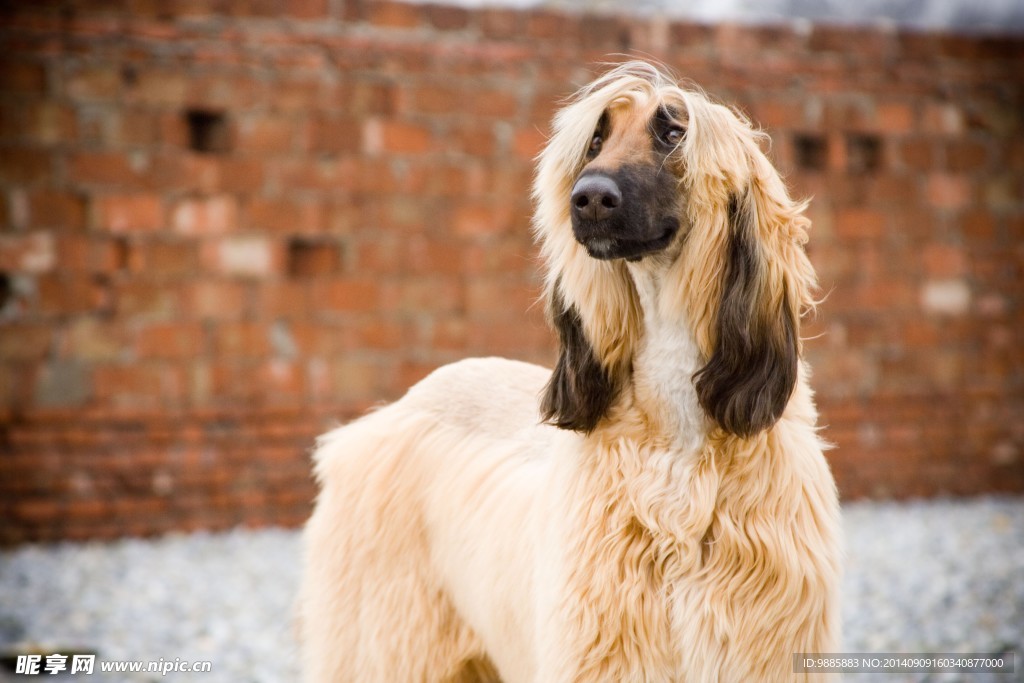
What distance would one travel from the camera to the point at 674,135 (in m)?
2.63

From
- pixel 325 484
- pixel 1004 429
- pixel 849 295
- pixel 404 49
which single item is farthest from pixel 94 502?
pixel 1004 429

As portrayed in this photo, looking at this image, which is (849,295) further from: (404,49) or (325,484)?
(325,484)

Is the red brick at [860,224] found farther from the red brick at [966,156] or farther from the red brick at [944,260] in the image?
the red brick at [966,156]

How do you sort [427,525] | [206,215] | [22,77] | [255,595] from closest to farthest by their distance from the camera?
[427,525] → [255,595] → [22,77] → [206,215]

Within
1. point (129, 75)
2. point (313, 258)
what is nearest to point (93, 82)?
point (129, 75)

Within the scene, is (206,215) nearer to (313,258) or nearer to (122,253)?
(122,253)

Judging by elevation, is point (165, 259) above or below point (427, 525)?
below

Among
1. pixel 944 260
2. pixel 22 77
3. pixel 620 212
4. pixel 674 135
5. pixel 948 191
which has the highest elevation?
pixel 674 135

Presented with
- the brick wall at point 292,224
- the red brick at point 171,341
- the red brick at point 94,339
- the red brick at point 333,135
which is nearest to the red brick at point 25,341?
the brick wall at point 292,224

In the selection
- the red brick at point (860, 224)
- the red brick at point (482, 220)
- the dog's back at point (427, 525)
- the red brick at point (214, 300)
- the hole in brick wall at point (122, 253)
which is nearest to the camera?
the dog's back at point (427, 525)

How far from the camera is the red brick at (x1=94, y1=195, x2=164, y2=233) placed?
8242 millimetres

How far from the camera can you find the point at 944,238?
32.6 ft

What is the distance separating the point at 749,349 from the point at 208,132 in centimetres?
689

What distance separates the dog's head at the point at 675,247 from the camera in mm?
2475
